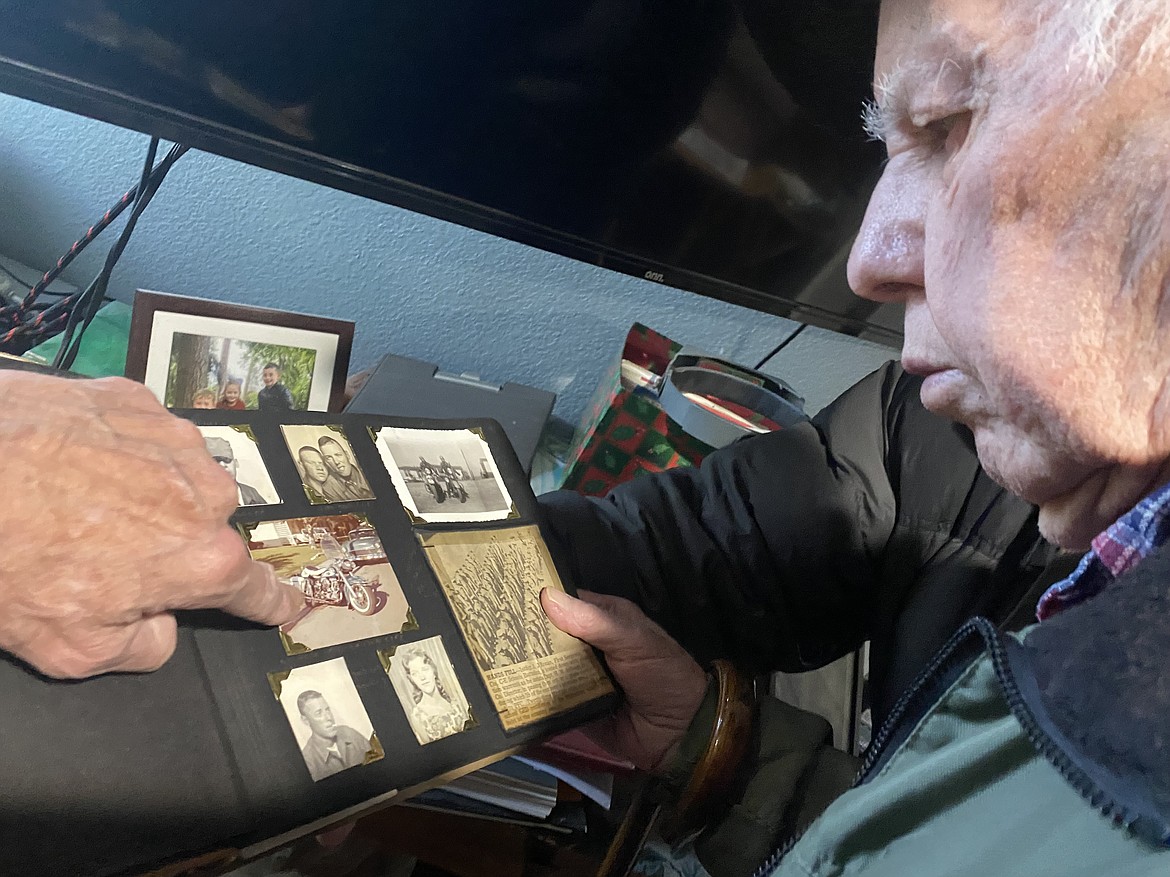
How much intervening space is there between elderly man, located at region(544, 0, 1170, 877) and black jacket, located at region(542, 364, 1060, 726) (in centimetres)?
25

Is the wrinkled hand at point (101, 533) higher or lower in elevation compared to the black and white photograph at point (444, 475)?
higher

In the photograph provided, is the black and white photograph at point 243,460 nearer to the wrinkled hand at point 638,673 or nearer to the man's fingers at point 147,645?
the man's fingers at point 147,645

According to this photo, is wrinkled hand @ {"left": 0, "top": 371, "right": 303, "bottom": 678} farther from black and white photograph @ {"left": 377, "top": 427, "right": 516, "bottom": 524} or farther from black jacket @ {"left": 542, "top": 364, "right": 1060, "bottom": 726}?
black jacket @ {"left": 542, "top": 364, "right": 1060, "bottom": 726}

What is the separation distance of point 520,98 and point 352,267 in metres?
0.48

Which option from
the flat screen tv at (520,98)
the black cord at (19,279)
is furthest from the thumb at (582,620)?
the black cord at (19,279)

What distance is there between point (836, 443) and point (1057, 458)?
37 cm

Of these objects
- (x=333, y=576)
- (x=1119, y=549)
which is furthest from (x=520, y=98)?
(x=1119, y=549)

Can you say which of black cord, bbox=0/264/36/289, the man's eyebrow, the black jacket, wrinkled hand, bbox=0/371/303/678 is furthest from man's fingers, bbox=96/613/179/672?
black cord, bbox=0/264/36/289

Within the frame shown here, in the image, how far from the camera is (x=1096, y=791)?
333 millimetres

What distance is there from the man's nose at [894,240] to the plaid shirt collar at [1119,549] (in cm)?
17

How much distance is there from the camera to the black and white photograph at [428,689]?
1.47 ft

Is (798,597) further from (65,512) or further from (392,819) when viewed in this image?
(65,512)

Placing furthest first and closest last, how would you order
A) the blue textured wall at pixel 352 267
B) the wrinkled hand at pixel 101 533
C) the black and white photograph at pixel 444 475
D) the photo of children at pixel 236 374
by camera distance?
the blue textured wall at pixel 352 267
the photo of children at pixel 236 374
the black and white photograph at pixel 444 475
the wrinkled hand at pixel 101 533

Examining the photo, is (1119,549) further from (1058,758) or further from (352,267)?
(352,267)
